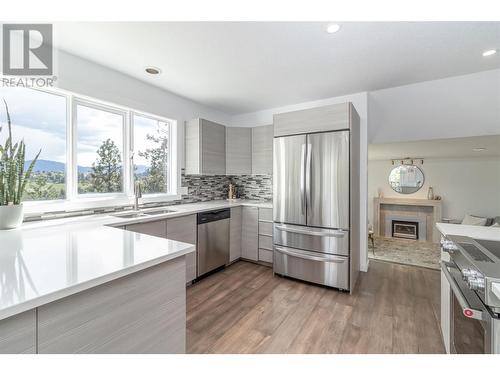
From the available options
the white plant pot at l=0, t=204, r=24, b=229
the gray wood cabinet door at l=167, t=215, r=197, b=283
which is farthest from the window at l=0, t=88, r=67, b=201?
the gray wood cabinet door at l=167, t=215, r=197, b=283

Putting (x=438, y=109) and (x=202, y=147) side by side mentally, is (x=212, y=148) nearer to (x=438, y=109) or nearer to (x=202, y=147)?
(x=202, y=147)

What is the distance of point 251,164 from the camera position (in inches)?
144

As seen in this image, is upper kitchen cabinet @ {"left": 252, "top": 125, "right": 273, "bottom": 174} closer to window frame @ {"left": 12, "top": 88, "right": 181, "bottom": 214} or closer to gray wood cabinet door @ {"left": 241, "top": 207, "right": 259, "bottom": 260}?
gray wood cabinet door @ {"left": 241, "top": 207, "right": 259, "bottom": 260}

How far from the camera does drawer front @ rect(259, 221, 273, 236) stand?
10.2ft

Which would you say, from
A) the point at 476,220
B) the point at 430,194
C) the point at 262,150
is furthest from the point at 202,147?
the point at 430,194

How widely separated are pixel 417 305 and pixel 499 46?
255cm

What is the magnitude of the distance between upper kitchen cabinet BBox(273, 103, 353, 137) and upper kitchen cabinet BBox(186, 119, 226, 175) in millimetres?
1039

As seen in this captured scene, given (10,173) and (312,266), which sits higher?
(10,173)

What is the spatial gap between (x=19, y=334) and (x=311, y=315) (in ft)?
6.62

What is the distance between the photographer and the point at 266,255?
3133 mm

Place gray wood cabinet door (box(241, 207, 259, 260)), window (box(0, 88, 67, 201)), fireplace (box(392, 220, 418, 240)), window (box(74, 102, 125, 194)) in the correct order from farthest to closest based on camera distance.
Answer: fireplace (box(392, 220, 418, 240)) < gray wood cabinet door (box(241, 207, 259, 260)) < window (box(74, 102, 125, 194)) < window (box(0, 88, 67, 201))

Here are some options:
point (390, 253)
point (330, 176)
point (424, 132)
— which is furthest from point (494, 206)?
point (330, 176)

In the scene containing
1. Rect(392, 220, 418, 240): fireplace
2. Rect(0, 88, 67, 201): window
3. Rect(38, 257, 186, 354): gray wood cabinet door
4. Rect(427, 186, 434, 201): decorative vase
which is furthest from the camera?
Rect(392, 220, 418, 240): fireplace

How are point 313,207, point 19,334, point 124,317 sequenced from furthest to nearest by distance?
point 313,207
point 124,317
point 19,334
